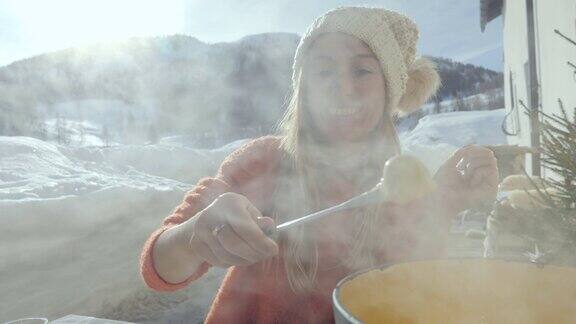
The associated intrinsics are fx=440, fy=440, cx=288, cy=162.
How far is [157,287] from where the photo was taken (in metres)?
1.03

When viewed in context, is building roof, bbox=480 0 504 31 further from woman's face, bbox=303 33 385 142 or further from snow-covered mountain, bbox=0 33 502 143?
woman's face, bbox=303 33 385 142

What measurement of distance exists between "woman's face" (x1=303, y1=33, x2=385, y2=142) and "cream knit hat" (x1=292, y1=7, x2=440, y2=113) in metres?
0.02

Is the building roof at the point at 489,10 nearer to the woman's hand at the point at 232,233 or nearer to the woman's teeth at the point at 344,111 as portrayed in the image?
the woman's teeth at the point at 344,111

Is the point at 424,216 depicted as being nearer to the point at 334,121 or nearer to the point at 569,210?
the point at 334,121

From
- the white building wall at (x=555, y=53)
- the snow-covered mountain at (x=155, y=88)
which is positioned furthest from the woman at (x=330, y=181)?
the snow-covered mountain at (x=155, y=88)

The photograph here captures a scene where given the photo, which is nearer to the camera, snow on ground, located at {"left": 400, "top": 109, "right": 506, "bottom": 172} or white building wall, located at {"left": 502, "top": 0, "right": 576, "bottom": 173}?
white building wall, located at {"left": 502, "top": 0, "right": 576, "bottom": 173}

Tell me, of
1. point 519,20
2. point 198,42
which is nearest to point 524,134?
point 519,20

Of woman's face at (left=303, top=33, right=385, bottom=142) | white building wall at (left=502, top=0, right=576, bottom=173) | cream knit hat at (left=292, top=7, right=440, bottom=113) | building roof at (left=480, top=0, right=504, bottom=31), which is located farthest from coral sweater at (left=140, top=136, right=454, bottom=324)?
building roof at (left=480, top=0, right=504, bottom=31)

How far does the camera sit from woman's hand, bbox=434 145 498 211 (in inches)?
39.9

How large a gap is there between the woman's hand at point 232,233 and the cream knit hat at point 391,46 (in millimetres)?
669

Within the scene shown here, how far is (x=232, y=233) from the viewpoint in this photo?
721 mm

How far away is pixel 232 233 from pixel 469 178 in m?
0.64

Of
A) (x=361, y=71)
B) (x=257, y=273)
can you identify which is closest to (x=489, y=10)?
(x=361, y=71)

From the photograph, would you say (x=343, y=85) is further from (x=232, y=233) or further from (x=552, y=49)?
(x=552, y=49)
